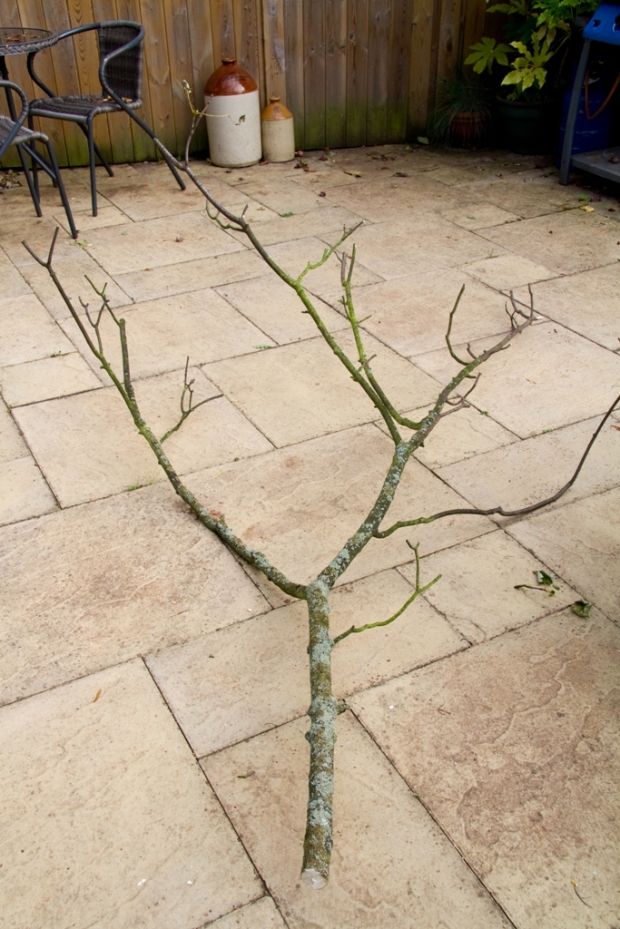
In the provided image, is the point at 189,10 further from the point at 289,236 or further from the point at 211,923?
the point at 211,923

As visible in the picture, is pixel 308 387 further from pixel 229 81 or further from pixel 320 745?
pixel 229 81

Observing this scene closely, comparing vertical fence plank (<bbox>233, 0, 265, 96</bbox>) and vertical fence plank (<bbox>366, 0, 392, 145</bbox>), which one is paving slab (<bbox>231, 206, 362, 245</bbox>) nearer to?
vertical fence plank (<bbox>233, 0, 265, 96</bbox>)

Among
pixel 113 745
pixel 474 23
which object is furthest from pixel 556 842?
pixel 474 23

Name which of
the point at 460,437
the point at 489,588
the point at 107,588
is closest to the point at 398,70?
the point at 460,437

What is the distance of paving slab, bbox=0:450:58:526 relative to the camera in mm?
2684

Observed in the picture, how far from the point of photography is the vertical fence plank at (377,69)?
580cm

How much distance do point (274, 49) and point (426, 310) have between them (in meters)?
2.70

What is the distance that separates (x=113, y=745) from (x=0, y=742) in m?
0.24

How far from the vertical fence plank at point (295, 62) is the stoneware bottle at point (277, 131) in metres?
0.15

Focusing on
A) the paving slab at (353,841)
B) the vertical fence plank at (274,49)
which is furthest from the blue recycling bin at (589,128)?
the paving slab at (353,841)

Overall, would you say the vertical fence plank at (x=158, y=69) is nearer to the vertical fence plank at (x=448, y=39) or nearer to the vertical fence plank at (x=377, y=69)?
the vertical fence plank at (x=377, y=69)

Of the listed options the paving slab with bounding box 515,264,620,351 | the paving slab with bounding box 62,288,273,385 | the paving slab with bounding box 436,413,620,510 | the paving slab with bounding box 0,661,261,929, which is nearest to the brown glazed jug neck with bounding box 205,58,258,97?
the paving slab with bounding box 62,288,273,385

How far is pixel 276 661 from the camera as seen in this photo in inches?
84.8

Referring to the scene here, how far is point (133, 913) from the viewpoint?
1.62 meters
